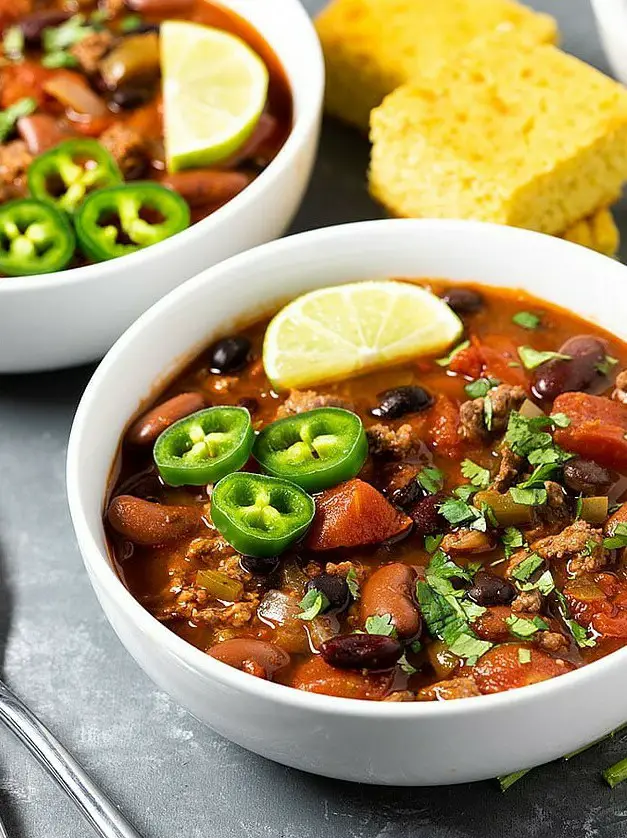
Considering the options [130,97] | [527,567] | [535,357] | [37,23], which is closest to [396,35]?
[130,97]

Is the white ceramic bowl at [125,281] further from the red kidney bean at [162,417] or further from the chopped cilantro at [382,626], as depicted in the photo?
the chopped cilantro at [382,626]

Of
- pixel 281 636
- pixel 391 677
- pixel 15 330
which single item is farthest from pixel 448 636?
pixel 15 330

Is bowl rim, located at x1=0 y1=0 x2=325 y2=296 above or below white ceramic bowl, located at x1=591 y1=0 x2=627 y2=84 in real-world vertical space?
below

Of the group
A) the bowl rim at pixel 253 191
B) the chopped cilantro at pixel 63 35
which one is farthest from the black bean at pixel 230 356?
the chopped cilantro at pixel 63 35

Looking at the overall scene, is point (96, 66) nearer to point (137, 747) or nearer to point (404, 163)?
point (404, 163)

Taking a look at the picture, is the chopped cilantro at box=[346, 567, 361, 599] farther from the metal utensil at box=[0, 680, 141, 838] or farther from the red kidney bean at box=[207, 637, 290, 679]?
the metal utensil at box=[0, 680, 141, 838]

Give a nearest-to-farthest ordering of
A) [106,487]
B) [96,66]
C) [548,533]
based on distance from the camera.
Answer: [548,533], [106,487], [96,66]

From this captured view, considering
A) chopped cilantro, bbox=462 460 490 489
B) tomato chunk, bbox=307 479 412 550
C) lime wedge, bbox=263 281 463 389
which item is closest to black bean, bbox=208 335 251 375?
lime wedge, bbox=263 281 463 389
